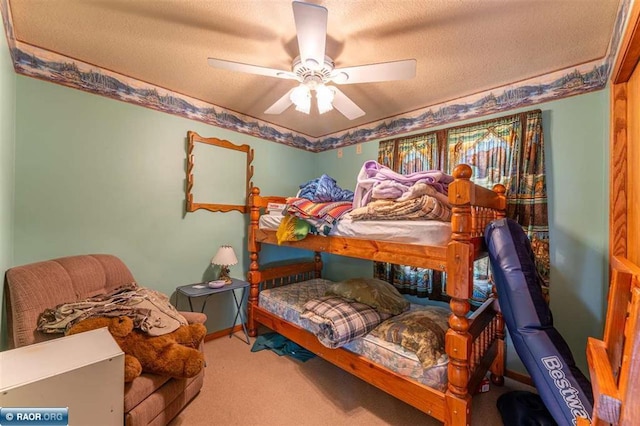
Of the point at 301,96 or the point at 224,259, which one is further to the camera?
the point at 224,259

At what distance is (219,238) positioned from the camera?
287 cm

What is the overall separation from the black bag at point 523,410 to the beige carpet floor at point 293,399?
0.28ft

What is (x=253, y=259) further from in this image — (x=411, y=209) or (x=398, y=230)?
(x=411, y=209)

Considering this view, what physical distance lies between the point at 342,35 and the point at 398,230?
1.34m

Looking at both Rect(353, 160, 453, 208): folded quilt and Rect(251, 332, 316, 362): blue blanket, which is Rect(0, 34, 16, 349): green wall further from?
Rect(353, 160, 453, 208): folded quilt

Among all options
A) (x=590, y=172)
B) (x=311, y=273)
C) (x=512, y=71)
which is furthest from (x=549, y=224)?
(x=311, y=273)

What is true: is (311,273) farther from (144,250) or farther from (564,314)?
(564,314)

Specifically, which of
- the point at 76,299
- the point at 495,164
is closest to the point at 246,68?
the point at 76,299

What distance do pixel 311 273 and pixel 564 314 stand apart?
8.52 ft

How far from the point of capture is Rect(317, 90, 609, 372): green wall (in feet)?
6.09

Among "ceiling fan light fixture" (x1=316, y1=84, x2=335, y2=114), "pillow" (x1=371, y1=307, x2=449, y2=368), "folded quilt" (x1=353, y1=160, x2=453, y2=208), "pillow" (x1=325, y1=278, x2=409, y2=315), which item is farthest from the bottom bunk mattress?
"ceiling fan light fixture" (x1=316, y1=84, x2=335, y2=114)

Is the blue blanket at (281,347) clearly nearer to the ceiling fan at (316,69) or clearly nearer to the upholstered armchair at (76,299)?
the upholstered armchair at (76,299)

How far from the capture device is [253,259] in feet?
9.39

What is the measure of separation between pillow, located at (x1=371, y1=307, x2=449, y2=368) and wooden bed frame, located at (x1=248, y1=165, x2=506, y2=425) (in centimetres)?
15
